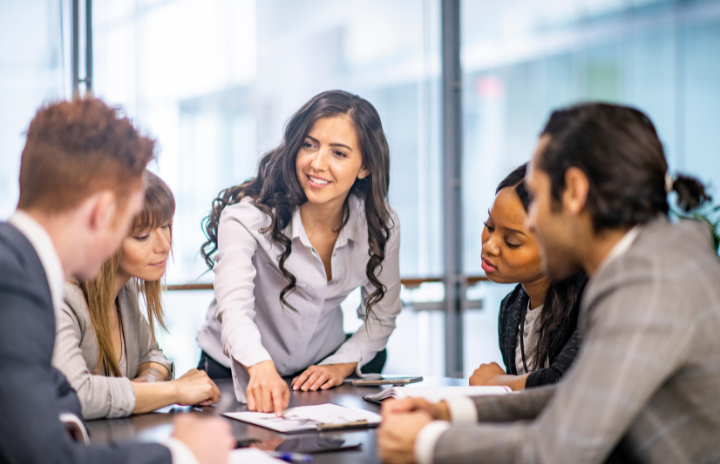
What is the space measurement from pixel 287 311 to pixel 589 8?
3.17 metres

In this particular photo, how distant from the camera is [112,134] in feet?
3.20

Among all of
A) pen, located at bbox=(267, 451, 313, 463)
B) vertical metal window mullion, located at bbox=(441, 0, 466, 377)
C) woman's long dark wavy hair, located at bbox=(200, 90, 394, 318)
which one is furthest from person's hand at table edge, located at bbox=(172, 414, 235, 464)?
vertical metal window mullion, located at bbox=(441, 0, 466, 377)

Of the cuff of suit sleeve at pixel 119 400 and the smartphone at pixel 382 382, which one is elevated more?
the cuff of suit sleeve at pixel 119 400

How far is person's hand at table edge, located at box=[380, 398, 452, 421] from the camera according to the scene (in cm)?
109

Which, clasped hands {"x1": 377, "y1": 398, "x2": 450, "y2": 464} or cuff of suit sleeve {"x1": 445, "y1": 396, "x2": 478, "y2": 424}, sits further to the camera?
cuff of suit sleeve {"x1": 445, "y1": 396, "x2": 478, "y2": 424}

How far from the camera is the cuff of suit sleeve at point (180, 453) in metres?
0.92

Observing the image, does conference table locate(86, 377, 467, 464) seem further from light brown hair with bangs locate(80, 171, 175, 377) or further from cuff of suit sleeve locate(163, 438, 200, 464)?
light brown hair with bangs locate(80, 171, 175, 377)

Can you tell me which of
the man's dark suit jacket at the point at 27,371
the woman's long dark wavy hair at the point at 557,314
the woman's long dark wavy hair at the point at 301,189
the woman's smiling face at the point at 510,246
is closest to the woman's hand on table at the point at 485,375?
the woman's long dark wavy hair at the point at 557,314

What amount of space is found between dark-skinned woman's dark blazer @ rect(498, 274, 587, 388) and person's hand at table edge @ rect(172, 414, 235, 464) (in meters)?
0.80

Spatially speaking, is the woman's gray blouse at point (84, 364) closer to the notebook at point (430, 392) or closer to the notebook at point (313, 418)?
the notebook at point (313, 418)

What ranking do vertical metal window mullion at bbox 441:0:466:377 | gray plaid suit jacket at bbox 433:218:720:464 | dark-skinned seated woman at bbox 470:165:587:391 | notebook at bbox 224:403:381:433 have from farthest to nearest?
vertical metal window mullion at bbox 441:0:466:377 → dark-skinned seated woman at bbox 470:165:587:391 → notebook at bbox 224:403:381:433 → gray plaid suit jacket at bbox 433:218:720:464

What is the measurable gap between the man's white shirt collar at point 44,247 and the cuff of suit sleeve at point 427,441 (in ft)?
1.83

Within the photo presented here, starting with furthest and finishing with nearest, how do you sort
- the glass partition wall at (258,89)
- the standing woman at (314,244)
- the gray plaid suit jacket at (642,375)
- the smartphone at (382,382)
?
the glass partition wall at (258,89) → the standing woman at (314,244) → the smartphone at (382,382) → the gray plaid suit jacket at (642,375)

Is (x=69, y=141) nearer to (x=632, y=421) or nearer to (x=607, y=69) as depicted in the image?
(x=632, y=421)
